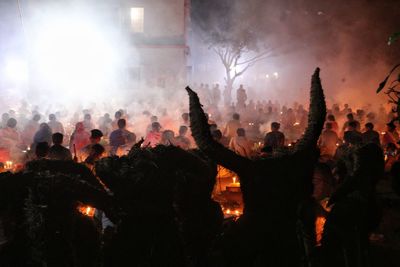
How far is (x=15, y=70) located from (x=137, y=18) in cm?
900

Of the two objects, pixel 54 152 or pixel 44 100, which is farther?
pixel 44 100

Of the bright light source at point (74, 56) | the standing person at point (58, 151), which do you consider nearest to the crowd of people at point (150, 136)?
the standing person at point (58, 151)

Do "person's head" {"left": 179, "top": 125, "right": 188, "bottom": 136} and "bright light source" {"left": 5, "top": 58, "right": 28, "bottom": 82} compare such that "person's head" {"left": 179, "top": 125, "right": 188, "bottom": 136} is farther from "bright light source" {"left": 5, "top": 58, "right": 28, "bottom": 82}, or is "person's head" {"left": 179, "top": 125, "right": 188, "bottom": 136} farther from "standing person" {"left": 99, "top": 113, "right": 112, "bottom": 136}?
"bright light source" {"left": 5, "top": 58, "right": 28, "bottom": 82}

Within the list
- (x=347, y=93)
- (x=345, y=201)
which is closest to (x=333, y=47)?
(x=347, y=93)

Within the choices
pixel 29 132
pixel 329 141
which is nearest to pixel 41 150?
pixel 29 132

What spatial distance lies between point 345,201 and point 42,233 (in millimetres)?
2134

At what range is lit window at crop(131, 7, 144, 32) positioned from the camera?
2544cm

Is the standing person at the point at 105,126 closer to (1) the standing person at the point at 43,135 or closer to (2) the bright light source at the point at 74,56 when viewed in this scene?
(1) the standing person at the point at 43,135

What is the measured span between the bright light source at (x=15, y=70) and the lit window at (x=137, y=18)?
8046 mm

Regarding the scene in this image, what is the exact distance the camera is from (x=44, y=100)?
83.9 ft

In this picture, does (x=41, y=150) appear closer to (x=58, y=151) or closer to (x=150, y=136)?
(x=58, y=151)

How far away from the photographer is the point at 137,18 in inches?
1003

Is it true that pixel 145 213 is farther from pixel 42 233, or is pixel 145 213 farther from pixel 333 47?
pixel 333 47

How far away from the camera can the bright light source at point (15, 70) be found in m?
27.5
